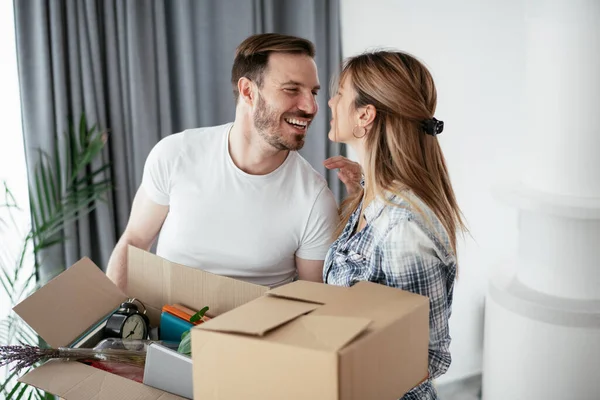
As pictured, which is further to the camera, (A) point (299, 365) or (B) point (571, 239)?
(B) point (571, 239)

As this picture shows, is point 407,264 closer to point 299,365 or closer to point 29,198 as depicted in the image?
point 299,365

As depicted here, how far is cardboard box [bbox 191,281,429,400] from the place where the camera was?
0.92 metres

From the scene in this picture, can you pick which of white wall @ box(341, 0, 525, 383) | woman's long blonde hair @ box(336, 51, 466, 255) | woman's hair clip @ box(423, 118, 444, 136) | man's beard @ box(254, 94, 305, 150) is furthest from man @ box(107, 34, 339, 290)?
white wall @ box(341, 0, 525, 383)

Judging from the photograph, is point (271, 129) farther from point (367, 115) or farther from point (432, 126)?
point (432, 126)

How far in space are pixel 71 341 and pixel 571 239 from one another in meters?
1.33

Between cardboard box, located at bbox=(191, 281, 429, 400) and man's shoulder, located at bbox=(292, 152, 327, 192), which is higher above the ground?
man's shoulder, located at bbox=(292, 152, 327, 192)

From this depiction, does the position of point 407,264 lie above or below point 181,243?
above

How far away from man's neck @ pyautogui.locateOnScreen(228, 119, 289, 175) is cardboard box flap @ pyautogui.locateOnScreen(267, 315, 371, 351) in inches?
38.4

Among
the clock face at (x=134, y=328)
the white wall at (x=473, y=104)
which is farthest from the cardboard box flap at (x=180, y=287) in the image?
the white wall at (x=473, y=104)

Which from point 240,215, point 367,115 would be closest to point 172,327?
point 240,215

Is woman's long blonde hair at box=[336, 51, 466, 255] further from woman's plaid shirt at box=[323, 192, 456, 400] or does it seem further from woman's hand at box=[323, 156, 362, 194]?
woman's hand at box=[323, 156, 362, 194]

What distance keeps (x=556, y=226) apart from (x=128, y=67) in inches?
64.9

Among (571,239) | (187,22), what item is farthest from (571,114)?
(187,22)

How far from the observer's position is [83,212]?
7.82 ft
